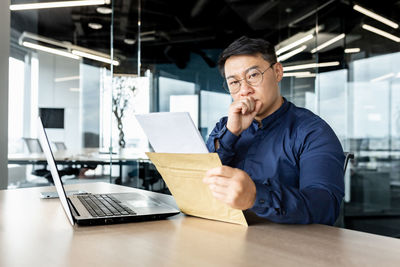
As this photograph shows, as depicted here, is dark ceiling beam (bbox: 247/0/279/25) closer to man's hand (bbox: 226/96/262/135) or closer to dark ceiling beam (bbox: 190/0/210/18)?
dark ceiling beam (bbox: 190/0/210/18)

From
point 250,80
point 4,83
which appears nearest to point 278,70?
point 250,80

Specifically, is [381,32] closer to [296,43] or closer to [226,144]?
[296,43]

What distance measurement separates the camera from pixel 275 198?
2.87 ft

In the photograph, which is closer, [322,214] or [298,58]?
[322,214]

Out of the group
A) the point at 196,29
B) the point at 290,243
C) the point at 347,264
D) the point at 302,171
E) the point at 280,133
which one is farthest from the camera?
the point at 196,29

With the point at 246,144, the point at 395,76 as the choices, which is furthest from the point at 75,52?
the point at 246,144

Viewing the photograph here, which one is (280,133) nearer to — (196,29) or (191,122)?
(191,122)

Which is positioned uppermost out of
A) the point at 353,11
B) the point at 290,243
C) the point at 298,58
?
the point at 353,11

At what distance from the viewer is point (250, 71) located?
1.33m

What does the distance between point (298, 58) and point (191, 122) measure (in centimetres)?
404

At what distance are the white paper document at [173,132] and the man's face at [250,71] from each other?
0.50m

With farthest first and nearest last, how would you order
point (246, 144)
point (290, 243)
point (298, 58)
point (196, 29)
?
point (196, 29), point (298, 58), point (246, 144), point (290, 243)

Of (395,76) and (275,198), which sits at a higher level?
(395,76)

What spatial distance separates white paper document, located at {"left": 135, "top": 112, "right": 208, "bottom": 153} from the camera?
838 mm
